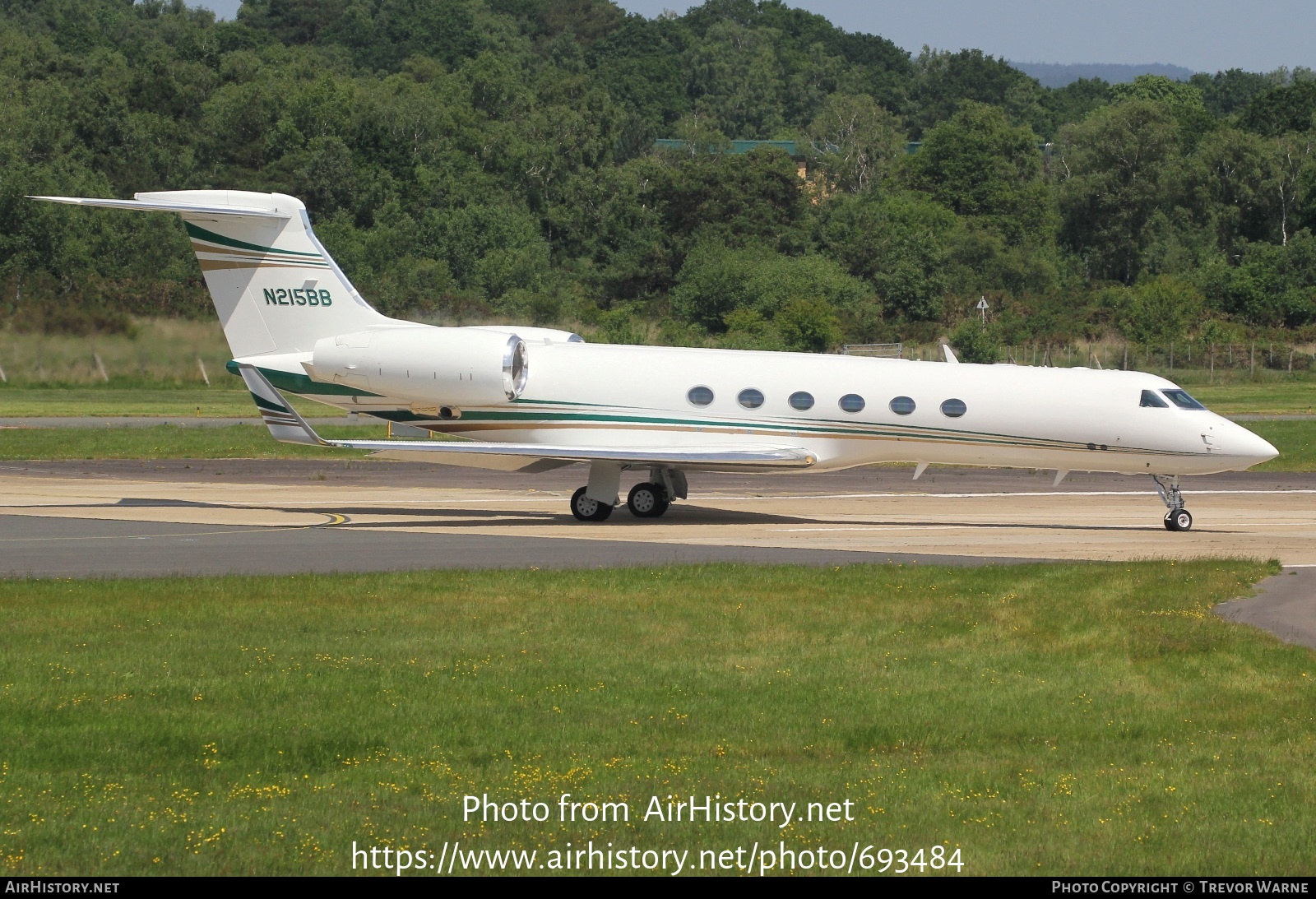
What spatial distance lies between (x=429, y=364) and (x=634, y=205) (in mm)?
60481

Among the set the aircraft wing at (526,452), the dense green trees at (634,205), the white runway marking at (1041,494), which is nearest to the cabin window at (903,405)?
the aircraft wing at (526,452)

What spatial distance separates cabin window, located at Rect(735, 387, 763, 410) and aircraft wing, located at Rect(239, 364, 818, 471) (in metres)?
0.63

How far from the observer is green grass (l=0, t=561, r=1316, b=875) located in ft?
28.3

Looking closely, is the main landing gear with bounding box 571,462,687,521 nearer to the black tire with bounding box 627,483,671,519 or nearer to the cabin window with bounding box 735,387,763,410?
the black tire with bounding box 627,483,671,519

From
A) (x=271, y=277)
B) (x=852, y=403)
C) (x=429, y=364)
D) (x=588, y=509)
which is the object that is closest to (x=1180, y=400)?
(x=852, y=403)

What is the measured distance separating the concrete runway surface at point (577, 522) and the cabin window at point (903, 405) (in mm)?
1828

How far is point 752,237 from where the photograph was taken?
248 ft

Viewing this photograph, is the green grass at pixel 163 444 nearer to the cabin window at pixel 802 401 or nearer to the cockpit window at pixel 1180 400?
A: the cabin window at pixel 802 401

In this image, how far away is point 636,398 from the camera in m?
24.9

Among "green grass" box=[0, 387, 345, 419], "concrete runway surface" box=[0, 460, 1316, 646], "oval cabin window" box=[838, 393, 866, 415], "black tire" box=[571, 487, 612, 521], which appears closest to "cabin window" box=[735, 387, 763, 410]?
"oval cabin window" box=[838, 393, 866, 415]

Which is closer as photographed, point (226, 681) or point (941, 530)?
point (226, 681)
